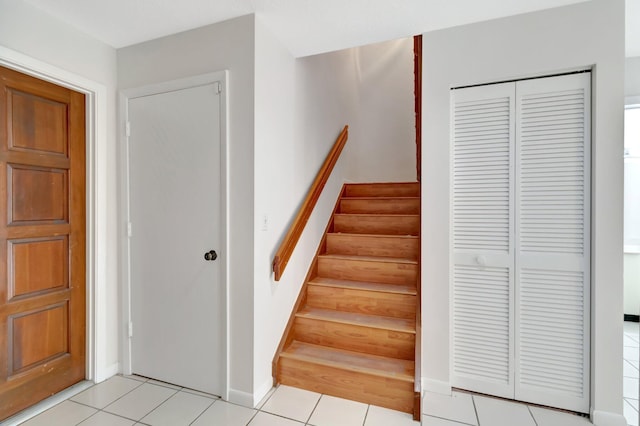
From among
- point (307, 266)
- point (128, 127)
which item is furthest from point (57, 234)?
point (307, 266)

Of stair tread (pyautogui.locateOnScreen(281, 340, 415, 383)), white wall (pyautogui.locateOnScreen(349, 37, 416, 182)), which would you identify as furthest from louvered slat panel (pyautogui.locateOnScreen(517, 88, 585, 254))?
white wall (pyautogui.locateOnScreen(349, 37, 416, 182))

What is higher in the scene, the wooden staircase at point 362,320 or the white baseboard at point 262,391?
the wooden staircase at point 362,320

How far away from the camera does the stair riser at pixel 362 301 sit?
226cm

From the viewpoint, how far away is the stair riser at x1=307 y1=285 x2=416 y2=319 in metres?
2.26

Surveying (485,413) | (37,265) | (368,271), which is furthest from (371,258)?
(37,265)

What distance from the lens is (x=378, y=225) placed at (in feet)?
9.95

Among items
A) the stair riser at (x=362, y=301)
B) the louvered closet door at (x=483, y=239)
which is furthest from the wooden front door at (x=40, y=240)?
the louvered closet door at (x=483, y=239)

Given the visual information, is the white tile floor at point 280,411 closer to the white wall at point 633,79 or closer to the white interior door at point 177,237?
the white interior door at point 177,237

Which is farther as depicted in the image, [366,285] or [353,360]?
[366,285]

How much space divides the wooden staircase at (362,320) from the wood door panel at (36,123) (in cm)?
197

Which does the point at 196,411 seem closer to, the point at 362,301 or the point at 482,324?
the point at 362,301

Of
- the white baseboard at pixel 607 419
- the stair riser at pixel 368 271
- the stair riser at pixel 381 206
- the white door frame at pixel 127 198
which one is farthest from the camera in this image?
the stair riser at pixel 381 206

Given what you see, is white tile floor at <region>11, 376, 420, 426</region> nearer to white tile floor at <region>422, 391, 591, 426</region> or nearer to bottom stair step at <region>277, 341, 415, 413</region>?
bottom stair step at <region>277, 341, 415, 413</region>

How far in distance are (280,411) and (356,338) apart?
679mm
